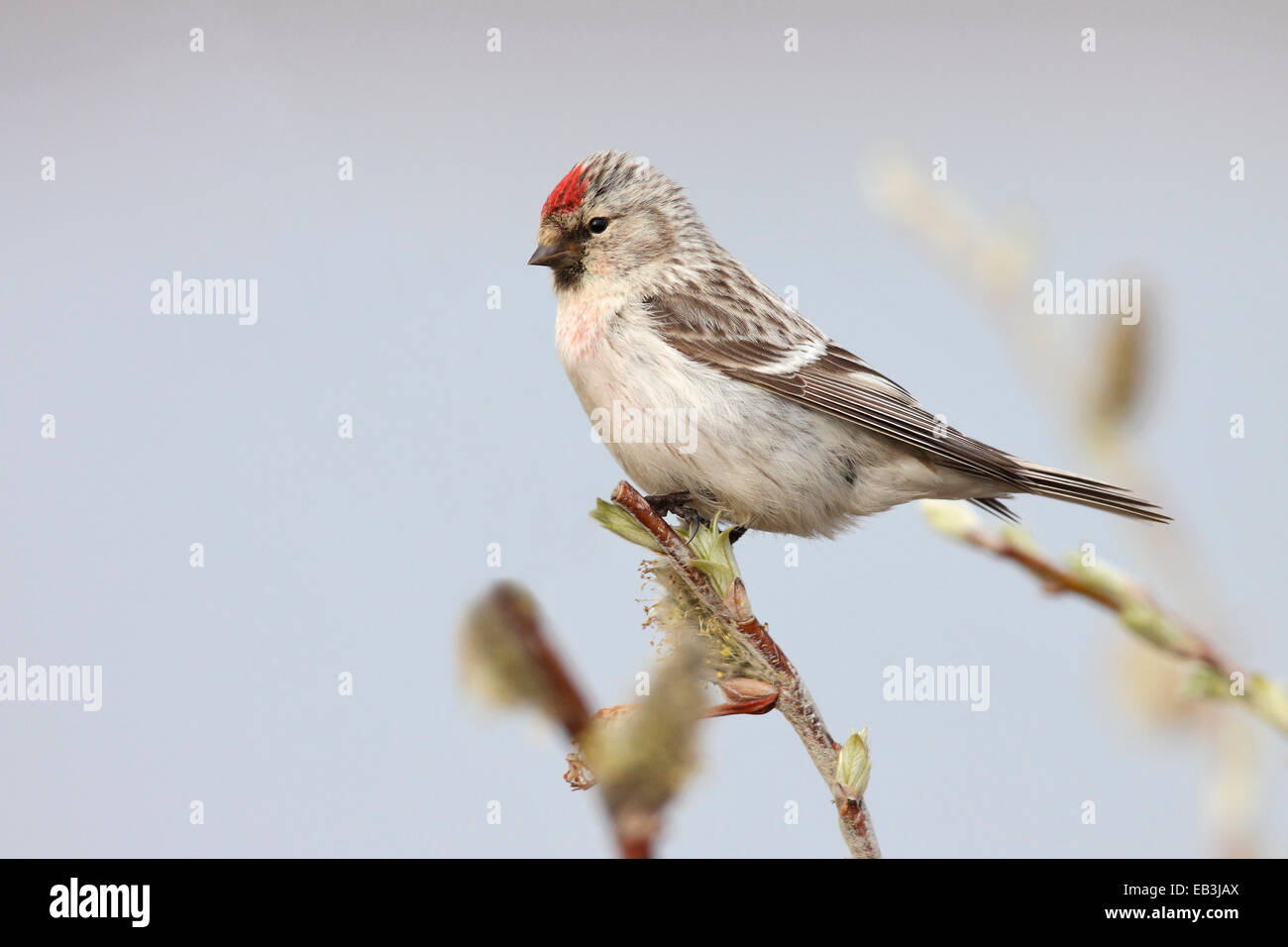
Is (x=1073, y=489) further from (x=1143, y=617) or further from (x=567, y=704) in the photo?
(x=567, y=704)

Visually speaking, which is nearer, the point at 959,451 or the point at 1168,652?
the point at 1168,652

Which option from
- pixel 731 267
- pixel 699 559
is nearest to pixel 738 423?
pixel 731 267

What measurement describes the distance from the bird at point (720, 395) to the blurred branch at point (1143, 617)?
47.4 inches

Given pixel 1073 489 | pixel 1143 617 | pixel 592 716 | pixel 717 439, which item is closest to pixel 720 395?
pixel 717 439

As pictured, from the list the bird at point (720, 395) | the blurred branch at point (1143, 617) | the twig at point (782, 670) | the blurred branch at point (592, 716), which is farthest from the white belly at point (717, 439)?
the blurred branch at point (592, 716)

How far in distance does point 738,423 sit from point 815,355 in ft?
1.01

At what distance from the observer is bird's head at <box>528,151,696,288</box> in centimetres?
243

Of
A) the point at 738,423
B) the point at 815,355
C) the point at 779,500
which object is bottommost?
the point at 779,500

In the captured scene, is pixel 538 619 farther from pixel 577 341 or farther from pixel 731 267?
pixel 731 267

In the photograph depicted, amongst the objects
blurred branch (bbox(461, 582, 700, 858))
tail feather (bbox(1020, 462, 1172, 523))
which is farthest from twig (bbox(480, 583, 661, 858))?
tail feather (bbox(1020, 462, 1172, 523))

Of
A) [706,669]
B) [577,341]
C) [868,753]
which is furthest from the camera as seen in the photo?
[577,341]

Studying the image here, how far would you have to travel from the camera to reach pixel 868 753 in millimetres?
942

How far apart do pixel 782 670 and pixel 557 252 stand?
153 cm

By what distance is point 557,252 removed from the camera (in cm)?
243
